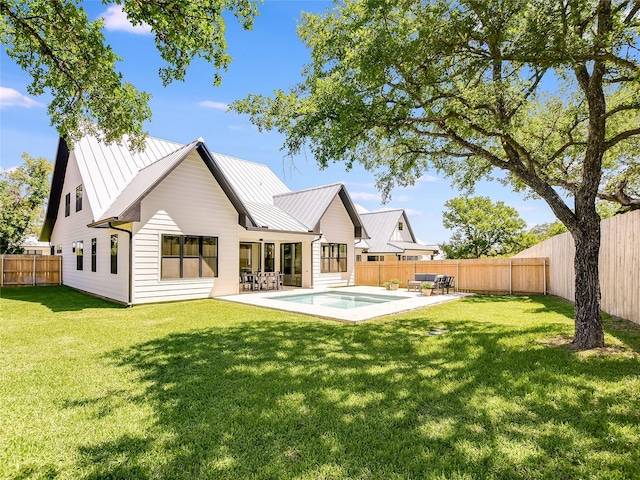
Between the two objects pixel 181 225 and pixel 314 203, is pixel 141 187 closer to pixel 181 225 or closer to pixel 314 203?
pixel 181 225

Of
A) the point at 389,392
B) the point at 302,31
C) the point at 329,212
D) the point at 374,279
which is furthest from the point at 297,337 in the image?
the point at 374,279

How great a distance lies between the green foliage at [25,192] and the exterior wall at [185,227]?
23948 millimetres

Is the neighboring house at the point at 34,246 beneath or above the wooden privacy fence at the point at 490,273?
above

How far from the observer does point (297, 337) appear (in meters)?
7.22

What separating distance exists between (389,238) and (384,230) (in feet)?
3.77

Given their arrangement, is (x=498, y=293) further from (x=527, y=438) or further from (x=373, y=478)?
(x=373, y=478)

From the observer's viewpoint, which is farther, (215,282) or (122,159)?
(122,159)

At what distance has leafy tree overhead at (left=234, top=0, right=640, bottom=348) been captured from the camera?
5.65 metres

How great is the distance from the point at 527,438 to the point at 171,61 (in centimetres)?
735

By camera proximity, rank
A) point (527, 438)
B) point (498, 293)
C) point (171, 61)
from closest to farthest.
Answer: point (527, 438) → point (171, 61) → point (498, 293)

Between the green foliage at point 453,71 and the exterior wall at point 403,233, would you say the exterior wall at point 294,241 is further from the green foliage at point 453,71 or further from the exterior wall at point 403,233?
the exterior wall at point 403,233

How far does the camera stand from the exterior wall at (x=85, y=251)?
40.5 feet

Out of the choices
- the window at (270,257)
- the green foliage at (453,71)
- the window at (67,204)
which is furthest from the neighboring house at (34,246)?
the green foliage at (453,71)

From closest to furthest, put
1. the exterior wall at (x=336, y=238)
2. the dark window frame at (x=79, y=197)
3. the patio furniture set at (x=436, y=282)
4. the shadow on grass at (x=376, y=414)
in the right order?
1. the shadow on grass at (x=376, y=414)
2. the patio furniture set at (x=436, y=282)
3. the dark window frame at (x=79, y=197)
4. the exterior wall at (x=336, y=238)
